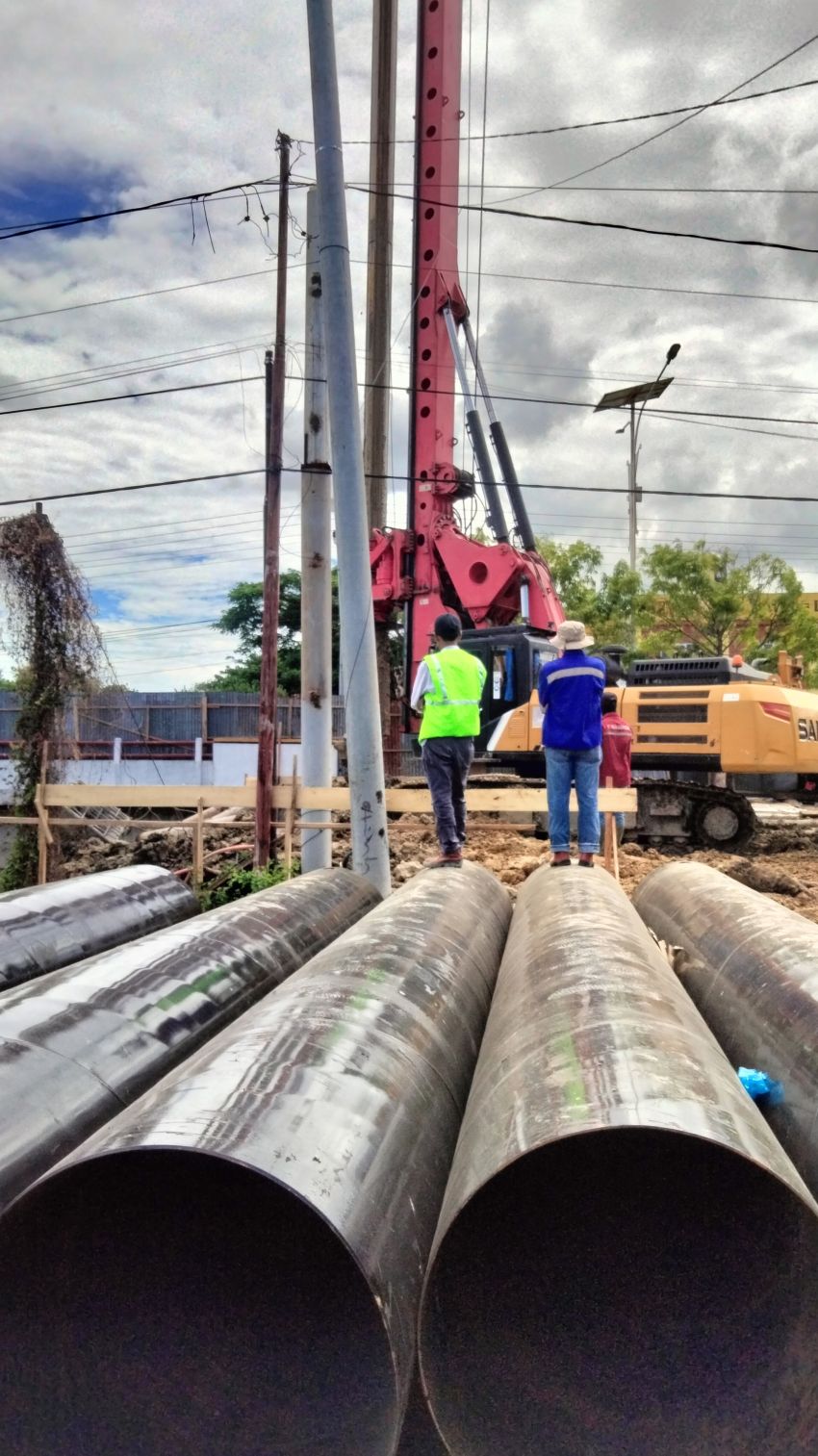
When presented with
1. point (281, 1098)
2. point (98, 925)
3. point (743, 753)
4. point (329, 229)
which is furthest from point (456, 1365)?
point (743, 753)

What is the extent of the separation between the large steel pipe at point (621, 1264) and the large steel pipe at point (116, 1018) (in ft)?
3.73

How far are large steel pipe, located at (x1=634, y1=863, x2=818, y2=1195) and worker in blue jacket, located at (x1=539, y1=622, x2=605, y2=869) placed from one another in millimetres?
1117

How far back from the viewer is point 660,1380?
2172 millimetres

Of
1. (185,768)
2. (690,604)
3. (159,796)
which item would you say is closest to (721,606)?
(690,604)

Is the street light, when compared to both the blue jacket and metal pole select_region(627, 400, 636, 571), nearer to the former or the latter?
metal pole select_region(627, 400, 636, 571)

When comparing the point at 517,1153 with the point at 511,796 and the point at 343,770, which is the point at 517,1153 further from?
the point at 343,770

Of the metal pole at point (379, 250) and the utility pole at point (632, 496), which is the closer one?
the metal pole at point (379, 250)

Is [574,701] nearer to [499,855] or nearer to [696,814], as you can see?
[499,855]

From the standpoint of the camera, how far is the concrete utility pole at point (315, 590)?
9.72 m

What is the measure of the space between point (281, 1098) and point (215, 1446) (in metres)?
0.74

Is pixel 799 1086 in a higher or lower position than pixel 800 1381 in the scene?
higher

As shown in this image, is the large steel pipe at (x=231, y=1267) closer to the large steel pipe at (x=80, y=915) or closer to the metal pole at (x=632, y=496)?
the large steel pipe at (x=80, y=915)

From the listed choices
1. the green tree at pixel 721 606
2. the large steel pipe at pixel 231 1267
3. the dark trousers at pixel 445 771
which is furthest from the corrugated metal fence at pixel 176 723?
the large steel pipe at pixel 231 1267

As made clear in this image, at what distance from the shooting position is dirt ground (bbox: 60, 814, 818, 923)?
10672mm
